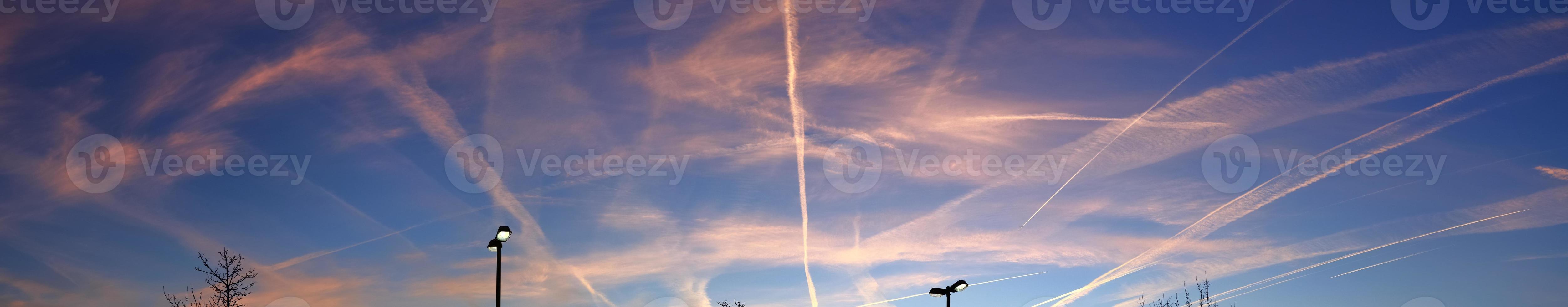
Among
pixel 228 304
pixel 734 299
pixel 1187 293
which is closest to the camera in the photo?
pixel 228 304

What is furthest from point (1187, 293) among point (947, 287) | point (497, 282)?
point (497, 282)

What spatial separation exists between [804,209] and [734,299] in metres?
6.92

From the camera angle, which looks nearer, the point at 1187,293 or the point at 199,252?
the point at 199,252

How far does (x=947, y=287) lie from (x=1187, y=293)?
14.9 metres

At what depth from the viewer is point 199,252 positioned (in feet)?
92.1

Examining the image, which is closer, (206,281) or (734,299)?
(206,281)

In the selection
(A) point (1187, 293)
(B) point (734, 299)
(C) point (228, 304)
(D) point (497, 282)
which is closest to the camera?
(D) point (497, 282)

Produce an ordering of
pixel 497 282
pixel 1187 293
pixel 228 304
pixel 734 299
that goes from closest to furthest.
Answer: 1. pixel 497 282
2. pixel 228 304
3. pixel 1187 293
4. pixel 734 299

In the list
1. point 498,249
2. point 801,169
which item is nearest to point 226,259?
point 498,249

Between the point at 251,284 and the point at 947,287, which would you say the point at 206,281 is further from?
the point at 947,287

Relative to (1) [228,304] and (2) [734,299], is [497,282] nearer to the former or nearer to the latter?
(1) [228,304]

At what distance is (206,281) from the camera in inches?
1085

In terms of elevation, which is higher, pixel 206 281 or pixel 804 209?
pixel 804 209

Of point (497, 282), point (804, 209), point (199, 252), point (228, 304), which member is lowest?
point (497, 282)
